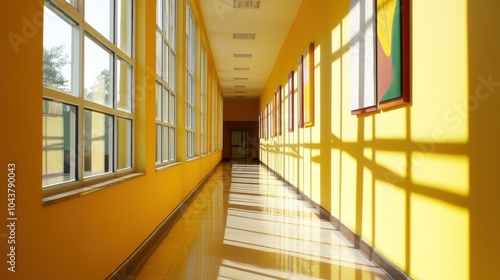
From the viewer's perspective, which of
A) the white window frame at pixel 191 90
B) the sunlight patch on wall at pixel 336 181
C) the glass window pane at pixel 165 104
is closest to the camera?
the sunlight patch on wall at pixel 336 181

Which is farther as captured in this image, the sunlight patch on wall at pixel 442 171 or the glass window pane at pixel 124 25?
the glass window pane at pixel 124 25

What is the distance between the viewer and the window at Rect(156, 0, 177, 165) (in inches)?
209

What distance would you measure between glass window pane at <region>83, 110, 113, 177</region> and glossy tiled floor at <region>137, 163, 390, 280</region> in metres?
1.00

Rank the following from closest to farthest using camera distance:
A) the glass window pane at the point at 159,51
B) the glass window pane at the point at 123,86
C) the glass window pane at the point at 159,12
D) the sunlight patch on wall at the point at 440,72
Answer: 1. the sunlight patch on wall at the point at 440,72
2. the glass window pane at the point at 123,86
3. the glass window pane at the point at 159,51
4. the glass window pane at the point at 159,12

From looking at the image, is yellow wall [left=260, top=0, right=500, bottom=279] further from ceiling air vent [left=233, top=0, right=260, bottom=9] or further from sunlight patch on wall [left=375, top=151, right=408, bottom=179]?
ceiling air vent [left=233, top=0, right=260, bottom=9]

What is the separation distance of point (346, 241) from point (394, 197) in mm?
1410

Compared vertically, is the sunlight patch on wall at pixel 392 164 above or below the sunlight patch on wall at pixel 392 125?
below

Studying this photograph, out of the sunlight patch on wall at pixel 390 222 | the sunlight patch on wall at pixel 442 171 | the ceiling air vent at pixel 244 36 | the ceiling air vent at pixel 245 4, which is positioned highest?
the ceiling air vent at pixel 244 36

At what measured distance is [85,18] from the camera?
2.68 metres

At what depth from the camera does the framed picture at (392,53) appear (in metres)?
2.99

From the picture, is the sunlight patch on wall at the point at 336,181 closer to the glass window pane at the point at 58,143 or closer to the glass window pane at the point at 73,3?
the glass window pane at the point at 58,143

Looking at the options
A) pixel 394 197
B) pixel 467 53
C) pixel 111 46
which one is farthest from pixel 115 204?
pixel 467 53

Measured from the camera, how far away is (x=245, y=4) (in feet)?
27.6

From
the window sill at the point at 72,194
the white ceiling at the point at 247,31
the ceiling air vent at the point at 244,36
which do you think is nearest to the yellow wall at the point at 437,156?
the window sill at the point at 72,194
